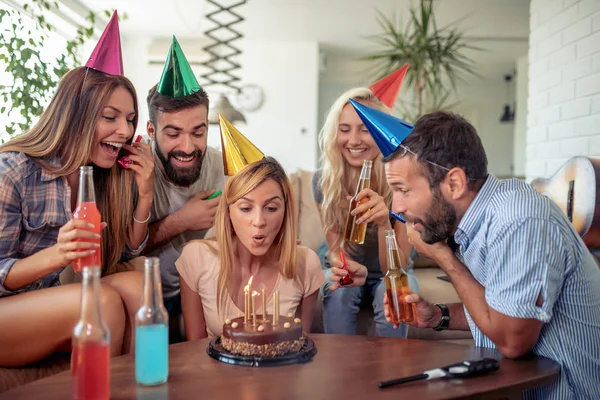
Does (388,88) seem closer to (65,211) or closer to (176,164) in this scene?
(176,164)

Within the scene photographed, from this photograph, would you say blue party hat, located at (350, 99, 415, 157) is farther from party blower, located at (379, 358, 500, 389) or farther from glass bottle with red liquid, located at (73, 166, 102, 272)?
glass bottle with red liquid, located at (73, 166, 102, 272)

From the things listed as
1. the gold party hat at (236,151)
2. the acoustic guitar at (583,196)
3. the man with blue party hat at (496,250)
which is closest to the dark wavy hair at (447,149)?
the man with blue party hat at (496,250)

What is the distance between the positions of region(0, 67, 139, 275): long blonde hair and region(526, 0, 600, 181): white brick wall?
2.79 m

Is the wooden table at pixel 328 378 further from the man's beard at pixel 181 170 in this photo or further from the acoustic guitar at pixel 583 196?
the acoustic guitar at pixel 583 196

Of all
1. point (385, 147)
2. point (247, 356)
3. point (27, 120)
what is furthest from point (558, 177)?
point (27, 120)

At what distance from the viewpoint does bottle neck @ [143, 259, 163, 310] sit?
1.16 m

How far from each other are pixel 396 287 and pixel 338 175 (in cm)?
110

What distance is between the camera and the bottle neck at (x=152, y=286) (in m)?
1.16

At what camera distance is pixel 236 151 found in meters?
2.19

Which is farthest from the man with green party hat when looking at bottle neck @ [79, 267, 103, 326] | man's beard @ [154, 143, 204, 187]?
bottle neck @ [79, 267, 103, 326]

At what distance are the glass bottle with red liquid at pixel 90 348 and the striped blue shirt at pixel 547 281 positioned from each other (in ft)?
3.06

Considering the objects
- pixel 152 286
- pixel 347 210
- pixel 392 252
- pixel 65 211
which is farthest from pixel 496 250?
pixel 65 211

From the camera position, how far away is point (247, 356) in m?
1.43

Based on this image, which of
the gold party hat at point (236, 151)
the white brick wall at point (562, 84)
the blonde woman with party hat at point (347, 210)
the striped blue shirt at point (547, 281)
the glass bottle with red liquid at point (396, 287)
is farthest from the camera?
the white brick wall at point (562, 84)
